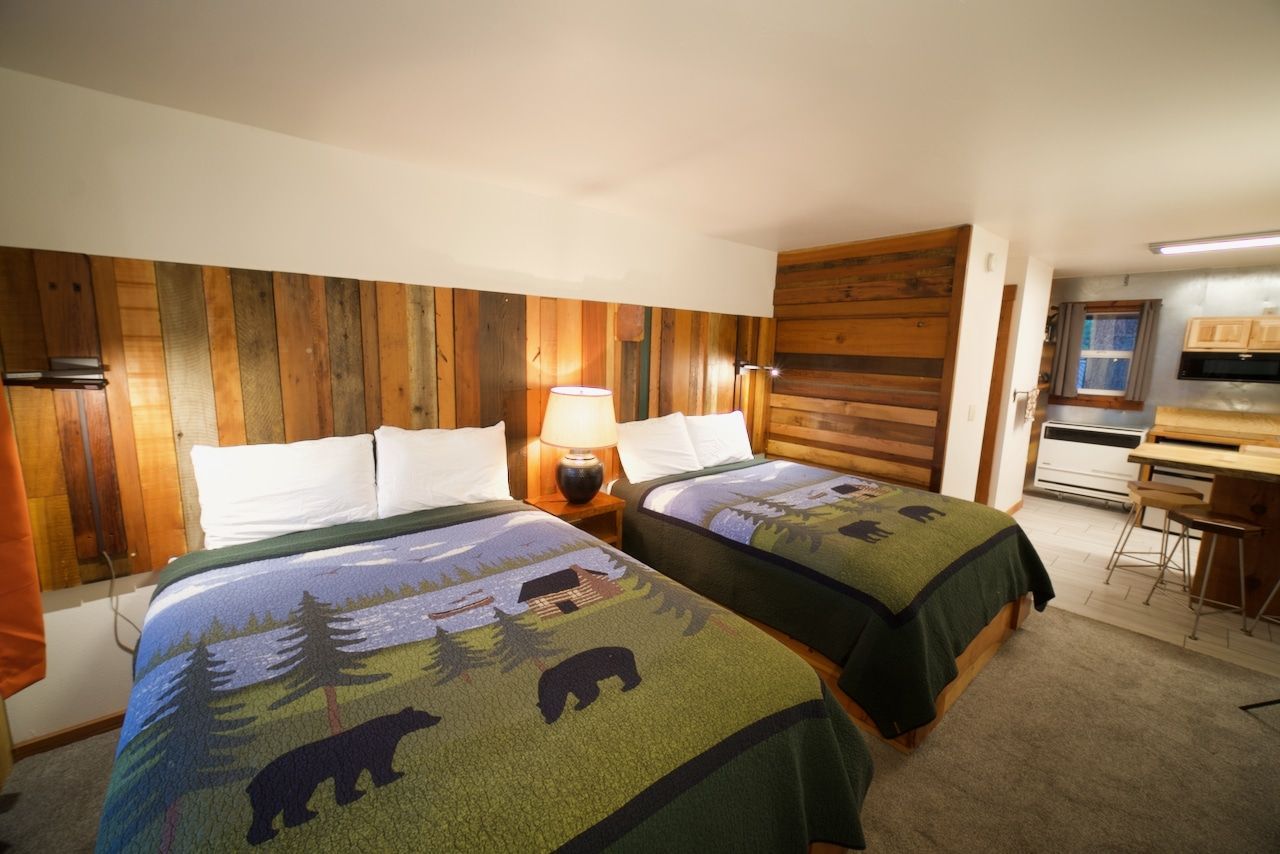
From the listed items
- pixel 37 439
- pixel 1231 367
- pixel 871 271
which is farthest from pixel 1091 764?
pixel 1231 367

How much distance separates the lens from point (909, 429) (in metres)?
3.39

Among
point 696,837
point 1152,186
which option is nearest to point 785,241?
point 1152,186

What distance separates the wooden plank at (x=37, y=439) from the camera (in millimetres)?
1678

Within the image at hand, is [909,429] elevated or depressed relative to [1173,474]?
elevated

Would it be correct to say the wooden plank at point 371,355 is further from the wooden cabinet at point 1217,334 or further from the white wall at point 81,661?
the wooden cabinet at point 1217,334

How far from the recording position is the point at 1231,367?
14.0ft

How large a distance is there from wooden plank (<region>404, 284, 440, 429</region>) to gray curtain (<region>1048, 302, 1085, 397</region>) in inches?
236

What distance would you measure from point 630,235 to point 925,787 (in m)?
3.06

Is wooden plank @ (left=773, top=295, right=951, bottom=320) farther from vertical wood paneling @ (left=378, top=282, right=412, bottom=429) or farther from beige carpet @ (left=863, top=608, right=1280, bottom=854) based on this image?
vertical wood paneling @ (left=378, top=282, right=412, bottom=429)

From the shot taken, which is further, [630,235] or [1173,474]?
[1173,474]

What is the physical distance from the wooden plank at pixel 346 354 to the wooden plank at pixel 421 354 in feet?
0.69

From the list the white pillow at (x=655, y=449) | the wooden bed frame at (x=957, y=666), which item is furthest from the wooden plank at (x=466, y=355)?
the wooden bed frame at (x=957, y=666)

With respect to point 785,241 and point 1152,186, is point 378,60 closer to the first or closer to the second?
point 785,241

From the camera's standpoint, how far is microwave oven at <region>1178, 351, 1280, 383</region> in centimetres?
411
